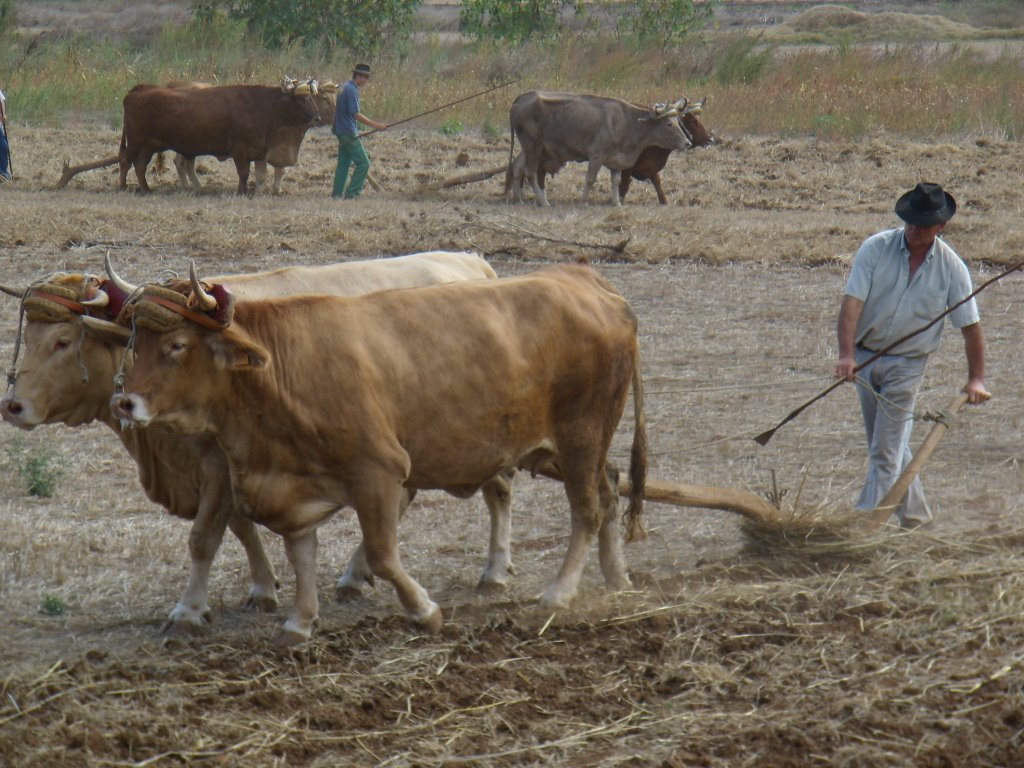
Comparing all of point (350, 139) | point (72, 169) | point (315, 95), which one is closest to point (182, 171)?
point (72, 169)

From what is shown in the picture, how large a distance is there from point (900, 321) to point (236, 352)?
337 cm

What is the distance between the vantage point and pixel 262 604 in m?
6.26

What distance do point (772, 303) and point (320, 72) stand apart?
62.1ft

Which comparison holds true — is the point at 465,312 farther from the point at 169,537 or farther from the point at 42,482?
the point at 42,482

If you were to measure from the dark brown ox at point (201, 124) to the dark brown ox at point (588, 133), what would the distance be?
3002 mm

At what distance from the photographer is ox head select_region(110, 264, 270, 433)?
17.2 feet

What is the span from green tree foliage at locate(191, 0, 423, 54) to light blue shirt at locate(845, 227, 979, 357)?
26274 mm

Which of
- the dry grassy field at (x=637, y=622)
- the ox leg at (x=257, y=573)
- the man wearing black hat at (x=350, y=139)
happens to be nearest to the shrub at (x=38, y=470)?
the dry grassy field at (x=637, y=622)

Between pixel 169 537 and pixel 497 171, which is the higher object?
pixel 169 537

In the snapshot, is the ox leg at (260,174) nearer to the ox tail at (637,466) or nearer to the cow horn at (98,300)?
the ox tail at (637,466)

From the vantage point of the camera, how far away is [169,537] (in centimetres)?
712

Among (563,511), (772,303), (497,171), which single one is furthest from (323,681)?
(497,171)

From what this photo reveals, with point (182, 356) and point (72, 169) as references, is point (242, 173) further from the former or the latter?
point (182, 356)

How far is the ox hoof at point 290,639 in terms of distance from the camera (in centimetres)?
568
